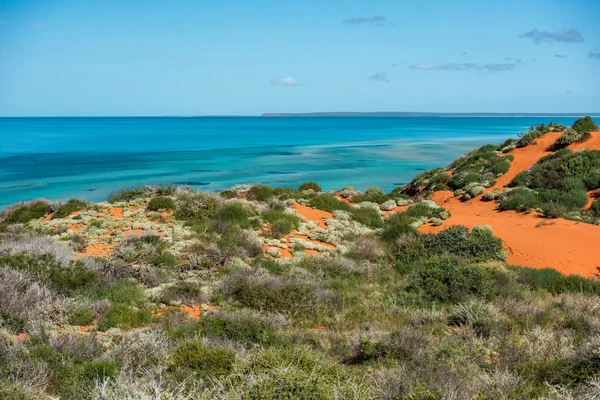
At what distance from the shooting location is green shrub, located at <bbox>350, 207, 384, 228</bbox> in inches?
767

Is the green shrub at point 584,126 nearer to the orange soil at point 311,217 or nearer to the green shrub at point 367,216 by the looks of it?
the green shrub at point 367,216

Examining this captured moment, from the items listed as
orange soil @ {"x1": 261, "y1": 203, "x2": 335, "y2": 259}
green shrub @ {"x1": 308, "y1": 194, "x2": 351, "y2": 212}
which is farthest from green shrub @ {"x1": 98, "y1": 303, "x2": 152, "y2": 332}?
green shrub @ {"x1": 308, "y1": 194, "x2": 351, "y2": 212}

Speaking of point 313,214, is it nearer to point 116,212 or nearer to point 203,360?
point 116,212

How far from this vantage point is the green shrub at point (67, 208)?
18547 mm

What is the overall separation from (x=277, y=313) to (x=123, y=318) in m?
2.92

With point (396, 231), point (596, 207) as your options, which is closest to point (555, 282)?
point (396, 231)

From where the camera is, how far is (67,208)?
739 inches

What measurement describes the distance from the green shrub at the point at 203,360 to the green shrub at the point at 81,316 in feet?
10.8

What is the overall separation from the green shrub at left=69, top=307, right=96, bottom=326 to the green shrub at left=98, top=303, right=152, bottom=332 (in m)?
0.21

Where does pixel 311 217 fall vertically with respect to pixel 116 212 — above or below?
below

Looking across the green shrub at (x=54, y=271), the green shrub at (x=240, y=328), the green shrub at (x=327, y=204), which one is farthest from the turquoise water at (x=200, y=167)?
the green shrub at (x=240, y=328)

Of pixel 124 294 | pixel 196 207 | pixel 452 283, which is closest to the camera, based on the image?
pixel 124 294

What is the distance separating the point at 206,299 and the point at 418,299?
466 centimetres

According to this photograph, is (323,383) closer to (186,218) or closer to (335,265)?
(335,265)
